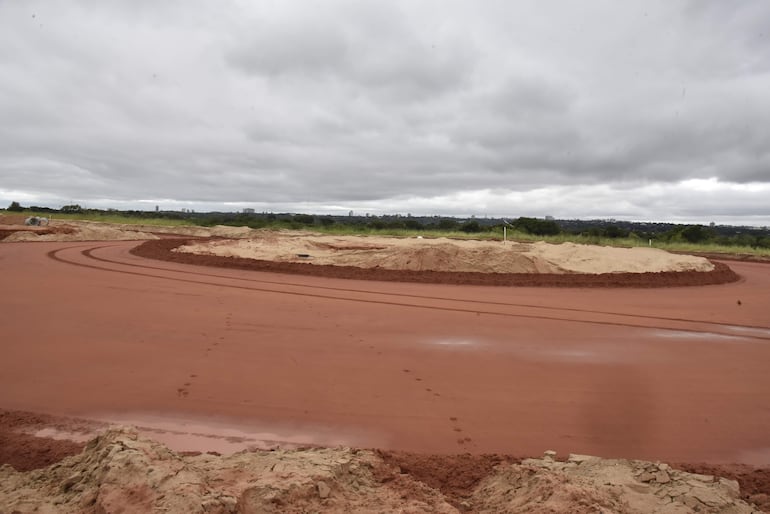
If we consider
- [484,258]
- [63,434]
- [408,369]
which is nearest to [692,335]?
[408,369]

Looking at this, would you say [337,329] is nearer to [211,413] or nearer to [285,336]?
[285,336]

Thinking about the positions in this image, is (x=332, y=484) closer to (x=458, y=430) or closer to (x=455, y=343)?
(x=458, y=430)

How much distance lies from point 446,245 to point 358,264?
3745 mm

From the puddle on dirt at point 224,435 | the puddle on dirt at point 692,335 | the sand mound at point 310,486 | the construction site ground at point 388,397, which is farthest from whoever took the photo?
the puddle on dirt at point 692,335

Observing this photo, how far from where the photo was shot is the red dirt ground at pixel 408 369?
518 centimetres

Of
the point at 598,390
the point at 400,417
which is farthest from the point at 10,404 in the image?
the point at 598,390

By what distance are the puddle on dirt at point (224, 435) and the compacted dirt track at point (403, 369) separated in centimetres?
3

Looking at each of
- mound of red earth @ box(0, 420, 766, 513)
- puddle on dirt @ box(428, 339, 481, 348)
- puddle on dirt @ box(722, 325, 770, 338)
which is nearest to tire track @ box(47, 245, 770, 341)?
puddle on dirt @ box(722, 325, 770, 338)

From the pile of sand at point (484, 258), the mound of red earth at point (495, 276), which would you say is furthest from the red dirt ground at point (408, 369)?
the pile of sand at point (484, 258)

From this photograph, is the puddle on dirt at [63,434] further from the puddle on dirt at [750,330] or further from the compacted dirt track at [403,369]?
the puddle on dirt at [750,330]

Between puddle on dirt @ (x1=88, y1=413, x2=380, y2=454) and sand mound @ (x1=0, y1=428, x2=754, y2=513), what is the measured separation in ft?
1.60

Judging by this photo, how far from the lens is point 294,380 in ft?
21.4

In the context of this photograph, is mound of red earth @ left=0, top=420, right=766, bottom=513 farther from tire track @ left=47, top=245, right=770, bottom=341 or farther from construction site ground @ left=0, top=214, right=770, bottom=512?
tire track @ left=47, top=245, right=770, bottom=341

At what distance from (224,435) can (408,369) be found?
288cm
